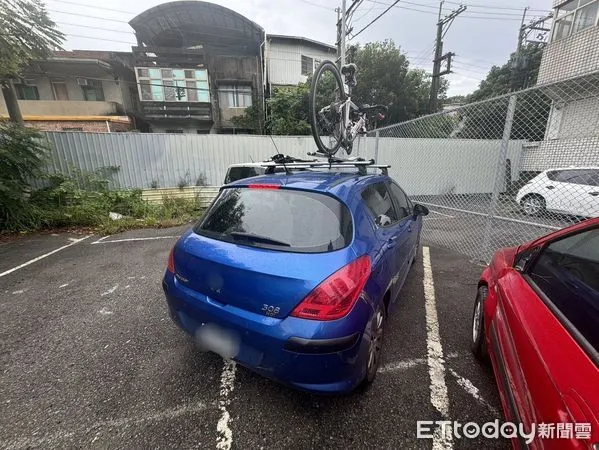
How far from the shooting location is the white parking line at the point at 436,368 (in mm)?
1612

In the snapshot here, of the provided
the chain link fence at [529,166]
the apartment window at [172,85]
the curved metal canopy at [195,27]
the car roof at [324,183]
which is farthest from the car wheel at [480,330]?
the curved metal canopy at [195,27]

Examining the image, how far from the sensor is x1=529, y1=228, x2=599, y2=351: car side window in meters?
1.21

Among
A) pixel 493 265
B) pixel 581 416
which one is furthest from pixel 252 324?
pixel 493 265

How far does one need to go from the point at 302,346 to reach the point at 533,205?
4020 millimetres

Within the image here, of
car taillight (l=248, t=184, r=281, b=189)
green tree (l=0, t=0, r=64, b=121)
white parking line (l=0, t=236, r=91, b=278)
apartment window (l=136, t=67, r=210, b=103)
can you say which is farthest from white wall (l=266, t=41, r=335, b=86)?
car taillight (l=248, t=184, r=281, b=189)

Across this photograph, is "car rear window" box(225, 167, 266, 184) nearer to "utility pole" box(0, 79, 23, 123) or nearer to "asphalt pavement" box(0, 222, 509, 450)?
"asphalt pavement" box(0, 222, 509, 450)

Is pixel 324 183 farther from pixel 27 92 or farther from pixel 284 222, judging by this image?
pixel 27 92

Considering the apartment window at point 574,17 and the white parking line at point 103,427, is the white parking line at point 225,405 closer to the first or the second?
the white parking line at point 103,427

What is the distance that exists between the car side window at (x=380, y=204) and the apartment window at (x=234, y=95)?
17.4 metres

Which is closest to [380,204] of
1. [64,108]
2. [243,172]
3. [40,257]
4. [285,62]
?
[243,172]

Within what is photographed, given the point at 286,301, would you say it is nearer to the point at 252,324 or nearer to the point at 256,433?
the point at 252,324

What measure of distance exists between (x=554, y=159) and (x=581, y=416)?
372 cm

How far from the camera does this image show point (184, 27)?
16203mm

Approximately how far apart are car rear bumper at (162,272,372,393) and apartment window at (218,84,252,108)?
60.4 ft
